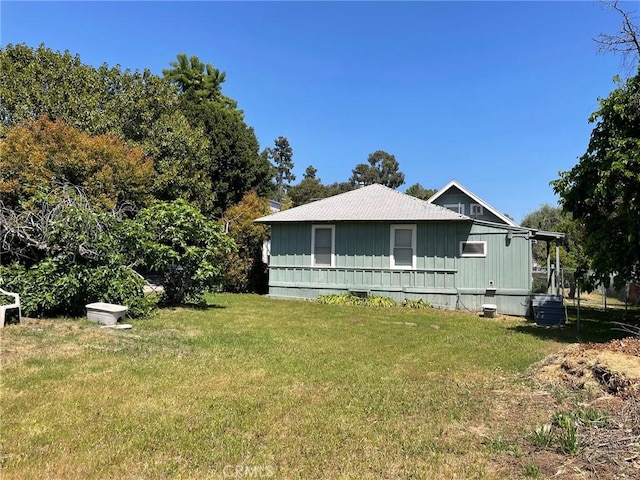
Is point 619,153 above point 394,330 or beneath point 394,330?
above

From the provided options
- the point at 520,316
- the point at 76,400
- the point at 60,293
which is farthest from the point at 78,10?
the point at 520,316

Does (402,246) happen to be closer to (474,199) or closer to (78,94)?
(474,199)

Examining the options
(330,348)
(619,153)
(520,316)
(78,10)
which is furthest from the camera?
(520,316)

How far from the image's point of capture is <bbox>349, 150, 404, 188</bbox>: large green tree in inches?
2402

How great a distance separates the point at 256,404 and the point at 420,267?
11.1 m

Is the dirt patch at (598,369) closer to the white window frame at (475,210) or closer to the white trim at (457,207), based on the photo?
the white window frame at (475,210)

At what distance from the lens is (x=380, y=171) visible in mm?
61812

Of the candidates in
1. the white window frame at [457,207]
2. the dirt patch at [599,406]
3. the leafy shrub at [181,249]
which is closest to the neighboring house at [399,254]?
the leafy shrub at [181,249]

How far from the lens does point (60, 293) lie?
28.7 ft

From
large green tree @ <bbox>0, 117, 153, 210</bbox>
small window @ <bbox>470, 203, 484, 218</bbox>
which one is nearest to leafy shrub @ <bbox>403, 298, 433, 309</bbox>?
large green tree @ <bbox>0, 117, 153, 210</bbox>

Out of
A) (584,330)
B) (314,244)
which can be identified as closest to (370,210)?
(314,244)

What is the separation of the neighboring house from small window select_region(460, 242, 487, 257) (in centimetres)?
3

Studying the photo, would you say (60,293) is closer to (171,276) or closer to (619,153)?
(171,276)

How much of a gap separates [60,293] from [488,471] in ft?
28.1
